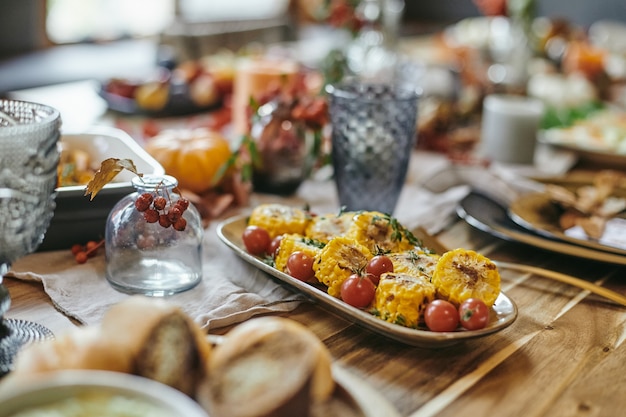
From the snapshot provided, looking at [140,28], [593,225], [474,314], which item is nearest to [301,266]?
[474,314]

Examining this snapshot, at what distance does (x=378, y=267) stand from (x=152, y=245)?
0.35 m

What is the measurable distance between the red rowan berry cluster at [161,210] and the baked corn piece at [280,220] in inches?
6.7

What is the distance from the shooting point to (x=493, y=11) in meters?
2.93

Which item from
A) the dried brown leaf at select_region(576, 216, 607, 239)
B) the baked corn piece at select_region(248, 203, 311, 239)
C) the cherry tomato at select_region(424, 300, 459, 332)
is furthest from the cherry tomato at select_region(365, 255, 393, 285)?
the dried brown leaf at select_region(576, 216, 607, 239)

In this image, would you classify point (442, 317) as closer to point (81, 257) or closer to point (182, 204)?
point (182, 204)

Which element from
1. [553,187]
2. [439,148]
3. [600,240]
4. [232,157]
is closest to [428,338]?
[600,240]

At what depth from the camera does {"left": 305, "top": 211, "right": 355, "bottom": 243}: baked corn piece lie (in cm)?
116

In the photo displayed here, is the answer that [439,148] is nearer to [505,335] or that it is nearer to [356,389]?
[505,335]

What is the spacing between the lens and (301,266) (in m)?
1.06

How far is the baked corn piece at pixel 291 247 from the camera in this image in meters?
1.10

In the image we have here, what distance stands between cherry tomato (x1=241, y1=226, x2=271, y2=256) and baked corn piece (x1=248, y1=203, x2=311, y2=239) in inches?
0.8

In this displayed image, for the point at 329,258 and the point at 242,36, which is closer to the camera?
the point at 329,258

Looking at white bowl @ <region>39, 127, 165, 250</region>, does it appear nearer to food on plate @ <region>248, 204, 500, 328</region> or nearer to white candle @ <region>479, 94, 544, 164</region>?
food on plate @ <region>248, 204, 500, 328</region>

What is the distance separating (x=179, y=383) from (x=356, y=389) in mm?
185
